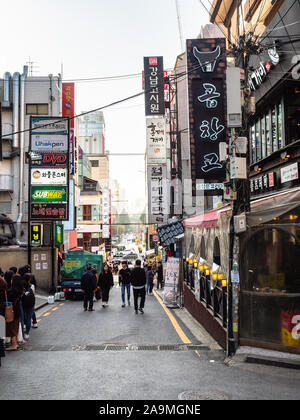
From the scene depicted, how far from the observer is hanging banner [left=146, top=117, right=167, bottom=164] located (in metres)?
29.0

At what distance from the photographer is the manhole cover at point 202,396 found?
611cm

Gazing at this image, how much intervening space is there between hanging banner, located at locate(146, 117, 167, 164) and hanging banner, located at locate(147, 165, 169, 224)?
51.4 inches

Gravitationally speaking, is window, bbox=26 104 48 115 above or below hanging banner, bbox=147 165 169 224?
above

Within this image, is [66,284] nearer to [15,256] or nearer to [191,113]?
[15,256]

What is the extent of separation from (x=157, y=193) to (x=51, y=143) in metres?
9.97

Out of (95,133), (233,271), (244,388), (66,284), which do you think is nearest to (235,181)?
(233,271)

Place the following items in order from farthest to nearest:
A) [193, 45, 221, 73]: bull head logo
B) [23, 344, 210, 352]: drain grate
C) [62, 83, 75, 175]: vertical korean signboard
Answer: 1. [62, 83, 75, 175]: vertical korean signboard
2. [193, 45, 221, 73]: bull head logo
3. [23, 344, 210, 352]: drain grate

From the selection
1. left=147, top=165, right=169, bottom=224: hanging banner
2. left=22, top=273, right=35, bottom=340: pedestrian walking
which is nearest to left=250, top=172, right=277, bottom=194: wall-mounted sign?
left=22, top=273, right=35, bottom=340: pedestrian walking

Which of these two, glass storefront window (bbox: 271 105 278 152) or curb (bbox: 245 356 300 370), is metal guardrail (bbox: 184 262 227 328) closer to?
curb (bbox: 245 356 300 370)

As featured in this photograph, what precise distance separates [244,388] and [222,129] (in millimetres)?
9880

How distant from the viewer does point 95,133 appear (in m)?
147

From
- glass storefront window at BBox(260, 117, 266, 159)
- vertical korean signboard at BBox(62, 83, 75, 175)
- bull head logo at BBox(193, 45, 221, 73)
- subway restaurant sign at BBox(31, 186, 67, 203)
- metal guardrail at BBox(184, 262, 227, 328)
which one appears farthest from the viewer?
vertical korean signboard at BBox(62, 83, 75, 175)

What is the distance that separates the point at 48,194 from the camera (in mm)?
23078

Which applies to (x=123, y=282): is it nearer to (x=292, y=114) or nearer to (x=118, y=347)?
(x=118, y=347)
